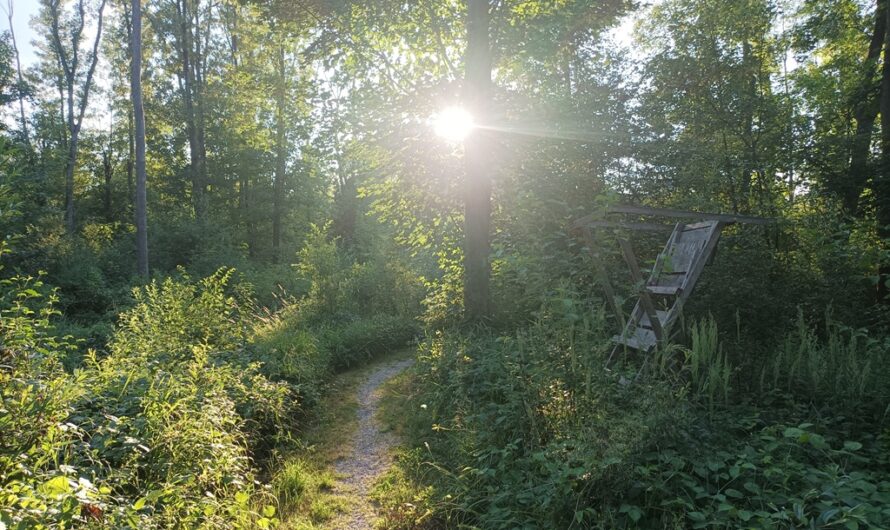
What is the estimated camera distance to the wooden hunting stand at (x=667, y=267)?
4.58m

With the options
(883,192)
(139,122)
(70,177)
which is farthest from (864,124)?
(70,177)

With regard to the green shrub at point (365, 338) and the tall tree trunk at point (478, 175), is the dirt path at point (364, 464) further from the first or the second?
the tall tree trunk at point (478, 175)

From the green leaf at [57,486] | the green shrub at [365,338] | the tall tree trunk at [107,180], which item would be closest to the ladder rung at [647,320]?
the green leaf at [57,486]

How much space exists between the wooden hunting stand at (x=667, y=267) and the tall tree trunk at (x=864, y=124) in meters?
4.20

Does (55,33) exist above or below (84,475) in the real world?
above

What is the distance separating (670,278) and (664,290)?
0.91ft

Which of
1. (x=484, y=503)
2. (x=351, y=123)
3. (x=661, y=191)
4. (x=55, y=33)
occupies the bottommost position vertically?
(x=484, y=503)

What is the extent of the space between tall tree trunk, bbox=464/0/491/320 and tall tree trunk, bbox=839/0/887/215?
5735 millimetres

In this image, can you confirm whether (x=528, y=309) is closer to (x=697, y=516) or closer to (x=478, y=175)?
(x=478, y=175)

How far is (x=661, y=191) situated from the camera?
9.19 m

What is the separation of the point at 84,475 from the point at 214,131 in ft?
82.4

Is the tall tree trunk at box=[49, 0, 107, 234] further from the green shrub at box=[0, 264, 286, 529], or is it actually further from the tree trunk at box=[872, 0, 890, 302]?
the tree trunk at box=[872, 0, 890, 302]

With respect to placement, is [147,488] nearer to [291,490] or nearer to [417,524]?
[291,490]

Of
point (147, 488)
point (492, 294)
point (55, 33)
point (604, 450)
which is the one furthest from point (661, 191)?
point (55, 33)
